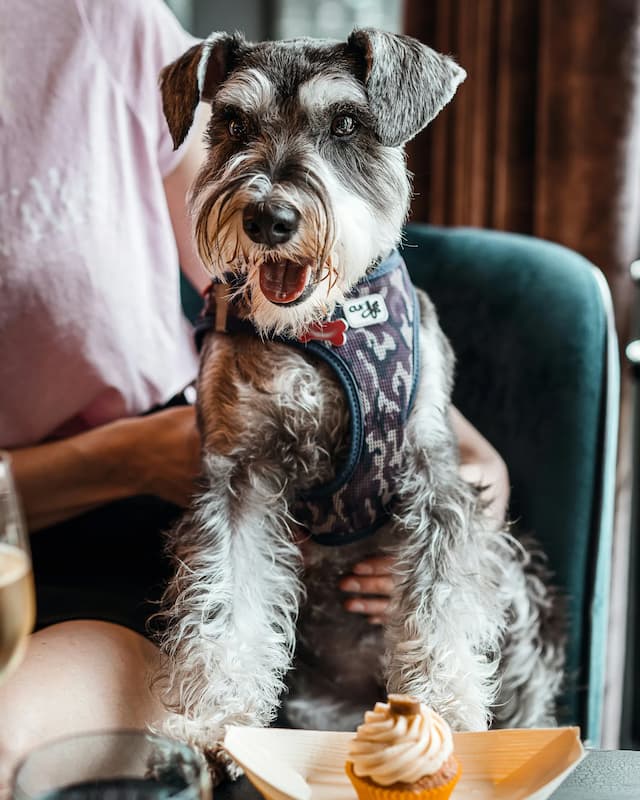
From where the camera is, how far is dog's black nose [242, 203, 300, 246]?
3.15 ft

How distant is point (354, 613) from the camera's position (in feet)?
4.40

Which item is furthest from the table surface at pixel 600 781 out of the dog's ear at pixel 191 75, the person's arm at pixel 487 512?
the dog's ear at pixel 191 75

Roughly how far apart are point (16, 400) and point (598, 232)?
4.15 feet

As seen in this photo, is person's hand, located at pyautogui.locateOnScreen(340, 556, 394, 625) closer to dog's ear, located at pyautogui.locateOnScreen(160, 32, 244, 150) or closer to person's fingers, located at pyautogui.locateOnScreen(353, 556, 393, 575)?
person's fingers, located at pyautogui.locateOnScreen(353, 556, 393, 575)

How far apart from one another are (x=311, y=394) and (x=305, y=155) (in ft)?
0.93

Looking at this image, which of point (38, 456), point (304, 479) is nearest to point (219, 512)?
point (304, 479)

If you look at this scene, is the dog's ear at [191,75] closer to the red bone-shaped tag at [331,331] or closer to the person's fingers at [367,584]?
the red bone-shaped tag at [331,331]

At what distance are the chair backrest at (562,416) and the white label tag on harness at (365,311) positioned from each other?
0.60 metres

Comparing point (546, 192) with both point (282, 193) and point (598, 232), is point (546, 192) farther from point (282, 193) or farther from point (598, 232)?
point (282, 193)

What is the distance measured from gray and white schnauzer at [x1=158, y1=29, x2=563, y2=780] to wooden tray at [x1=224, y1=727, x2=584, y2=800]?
18 cm

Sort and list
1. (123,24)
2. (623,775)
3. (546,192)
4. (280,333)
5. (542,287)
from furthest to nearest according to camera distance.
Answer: (546,192) → (542,287) → (123,24) → (280,333) → (623,775)

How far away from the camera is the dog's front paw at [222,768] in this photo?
0.94 metres

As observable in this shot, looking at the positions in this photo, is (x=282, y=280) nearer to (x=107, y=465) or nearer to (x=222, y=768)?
(x=222, y=768)

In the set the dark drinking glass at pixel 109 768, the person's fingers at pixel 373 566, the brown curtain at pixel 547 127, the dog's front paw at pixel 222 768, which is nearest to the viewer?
the dark drinking glass at pixel 109 768
